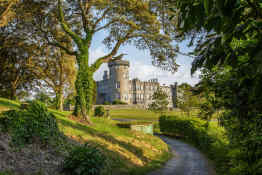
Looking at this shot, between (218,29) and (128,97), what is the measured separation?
132m

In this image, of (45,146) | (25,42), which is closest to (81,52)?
(25,42)

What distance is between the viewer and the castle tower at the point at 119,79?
127 m

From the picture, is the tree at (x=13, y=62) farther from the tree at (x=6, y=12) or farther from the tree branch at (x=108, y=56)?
the tree branch at (x=108, y=56)

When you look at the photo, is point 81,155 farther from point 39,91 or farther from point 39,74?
point 39,91

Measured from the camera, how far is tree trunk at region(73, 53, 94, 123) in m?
17.7

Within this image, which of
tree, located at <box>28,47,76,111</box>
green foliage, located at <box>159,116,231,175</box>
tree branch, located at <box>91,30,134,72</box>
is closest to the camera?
green foliage, located at <box>159,116,231,175</box>

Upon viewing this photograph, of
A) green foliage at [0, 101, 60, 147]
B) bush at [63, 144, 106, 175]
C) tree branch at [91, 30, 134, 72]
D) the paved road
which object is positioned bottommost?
the paved road

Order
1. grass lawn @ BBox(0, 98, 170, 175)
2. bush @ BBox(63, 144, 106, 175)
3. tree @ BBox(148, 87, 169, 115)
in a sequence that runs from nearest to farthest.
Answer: bush @ BBox(63, 144, 106, 175) < grass lawn @ BBox(0, 98, 170, 175) < tree @ BBox(148, 87, 169, 115)

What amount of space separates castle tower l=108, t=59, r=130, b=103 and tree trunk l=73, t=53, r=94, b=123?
10816 centimetres

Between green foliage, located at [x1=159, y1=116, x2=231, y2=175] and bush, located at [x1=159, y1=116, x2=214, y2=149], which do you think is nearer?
green foliage, located at [x1=159, y1=116, x2=231, y2=175]

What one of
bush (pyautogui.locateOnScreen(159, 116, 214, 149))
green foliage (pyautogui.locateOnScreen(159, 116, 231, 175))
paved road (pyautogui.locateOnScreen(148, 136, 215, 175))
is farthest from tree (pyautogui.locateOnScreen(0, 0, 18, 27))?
bush (pyautogui.locateOnScreen(159, 116, 214, 149))

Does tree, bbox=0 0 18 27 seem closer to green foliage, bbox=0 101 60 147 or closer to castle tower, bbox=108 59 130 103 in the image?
green foliage, bbox=0 101 60 147

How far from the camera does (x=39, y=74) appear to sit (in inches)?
1005

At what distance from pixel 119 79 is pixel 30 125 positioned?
119m
